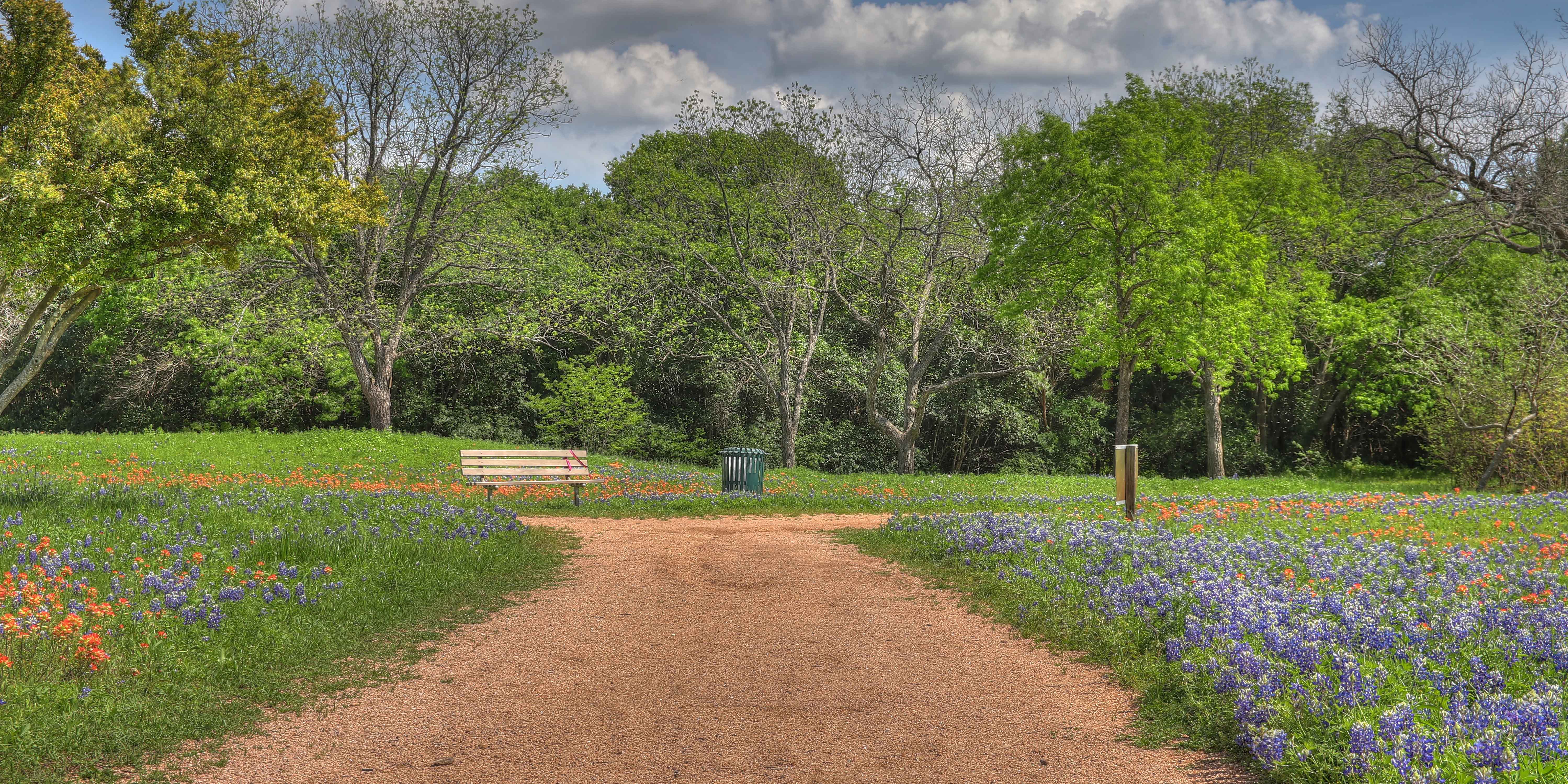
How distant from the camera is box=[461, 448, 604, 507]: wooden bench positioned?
14.8 m

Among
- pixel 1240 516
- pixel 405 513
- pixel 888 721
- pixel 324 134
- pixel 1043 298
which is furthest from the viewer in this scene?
pixel 1043 298

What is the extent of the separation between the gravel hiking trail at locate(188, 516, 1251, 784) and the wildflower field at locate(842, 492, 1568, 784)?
35 cm

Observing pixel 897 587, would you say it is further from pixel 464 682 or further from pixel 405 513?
pixel 405 513

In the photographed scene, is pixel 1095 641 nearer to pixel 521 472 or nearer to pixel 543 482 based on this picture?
pixel 543 482

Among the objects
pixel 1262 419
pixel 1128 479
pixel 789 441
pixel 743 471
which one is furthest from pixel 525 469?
pixel 1262 419

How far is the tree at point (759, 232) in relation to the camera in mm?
24047

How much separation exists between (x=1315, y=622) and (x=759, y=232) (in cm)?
2222

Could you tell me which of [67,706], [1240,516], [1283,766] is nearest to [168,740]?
[67,706]

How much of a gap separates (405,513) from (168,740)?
20.1 feet

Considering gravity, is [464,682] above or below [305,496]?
below

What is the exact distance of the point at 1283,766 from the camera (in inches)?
173

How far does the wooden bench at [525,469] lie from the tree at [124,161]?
14.9ft

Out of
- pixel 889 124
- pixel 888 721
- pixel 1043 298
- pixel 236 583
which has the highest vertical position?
pixel 889 124

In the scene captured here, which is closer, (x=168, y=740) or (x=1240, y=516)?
(x=168, y=740)
